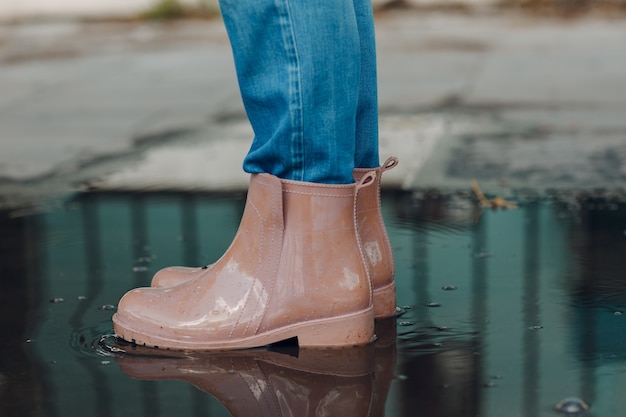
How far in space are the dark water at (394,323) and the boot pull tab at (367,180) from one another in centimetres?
26

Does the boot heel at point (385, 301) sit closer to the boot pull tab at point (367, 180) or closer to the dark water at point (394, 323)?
the dark water at point (394, 323)

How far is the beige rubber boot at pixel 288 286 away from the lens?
1.72 m

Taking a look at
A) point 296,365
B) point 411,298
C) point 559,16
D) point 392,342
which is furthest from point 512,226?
point 559,16

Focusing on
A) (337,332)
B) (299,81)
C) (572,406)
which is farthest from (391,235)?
(572,406)

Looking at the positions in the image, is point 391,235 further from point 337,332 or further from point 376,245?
point 337,332

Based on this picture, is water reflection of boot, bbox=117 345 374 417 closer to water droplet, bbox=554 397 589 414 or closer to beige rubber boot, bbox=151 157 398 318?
beige rubber boot, bbox=151 157 398 318

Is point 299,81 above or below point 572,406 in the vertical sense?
above

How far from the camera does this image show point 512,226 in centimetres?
254

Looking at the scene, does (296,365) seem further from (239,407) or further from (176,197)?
(176,197)

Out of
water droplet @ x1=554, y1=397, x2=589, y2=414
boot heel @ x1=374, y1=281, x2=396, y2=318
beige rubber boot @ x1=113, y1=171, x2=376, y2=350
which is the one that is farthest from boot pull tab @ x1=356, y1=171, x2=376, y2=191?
water droplet @ x1=554, y1=397, x2=589, y2=414

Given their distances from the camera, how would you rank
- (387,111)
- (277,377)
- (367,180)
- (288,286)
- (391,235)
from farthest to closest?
(387,111) < (391,235) < (367,180) < (288,286) < (277,377)

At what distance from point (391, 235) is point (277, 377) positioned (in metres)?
0.92

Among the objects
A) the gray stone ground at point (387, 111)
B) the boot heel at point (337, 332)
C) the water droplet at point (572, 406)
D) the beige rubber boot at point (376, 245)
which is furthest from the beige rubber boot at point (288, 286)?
the gray stone ground at point (387, 111)

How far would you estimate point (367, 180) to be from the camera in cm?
185
